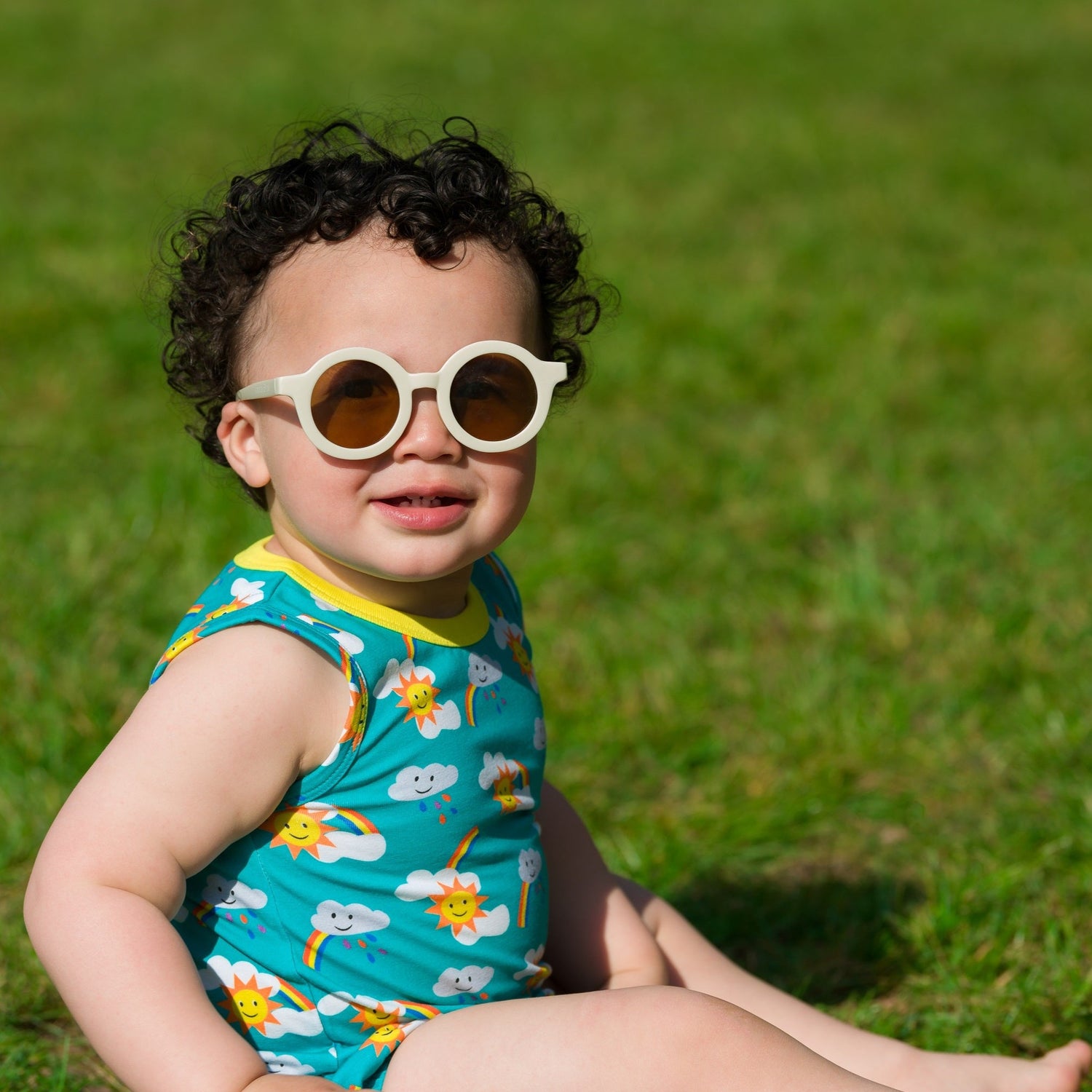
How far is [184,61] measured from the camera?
9461mm

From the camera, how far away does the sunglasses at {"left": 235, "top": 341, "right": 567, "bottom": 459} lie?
158cm

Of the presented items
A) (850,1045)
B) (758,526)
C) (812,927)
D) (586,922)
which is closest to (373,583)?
(586,922)

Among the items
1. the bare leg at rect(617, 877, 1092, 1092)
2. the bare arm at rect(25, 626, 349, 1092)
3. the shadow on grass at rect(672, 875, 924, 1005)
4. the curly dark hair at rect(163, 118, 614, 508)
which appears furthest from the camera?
the shadow on grass at rect(672, 875, 924, 1005)

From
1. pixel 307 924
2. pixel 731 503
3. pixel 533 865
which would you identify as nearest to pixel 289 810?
pixel 307 924

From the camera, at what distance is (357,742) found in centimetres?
162

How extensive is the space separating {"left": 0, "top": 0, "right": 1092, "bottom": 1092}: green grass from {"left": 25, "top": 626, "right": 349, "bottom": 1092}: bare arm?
0.60 metres

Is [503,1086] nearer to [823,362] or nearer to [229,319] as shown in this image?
[229,319]

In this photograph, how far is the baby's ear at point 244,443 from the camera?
1.74m

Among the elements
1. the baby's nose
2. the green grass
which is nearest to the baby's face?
the baby's nose

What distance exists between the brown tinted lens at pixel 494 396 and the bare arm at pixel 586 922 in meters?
0.66

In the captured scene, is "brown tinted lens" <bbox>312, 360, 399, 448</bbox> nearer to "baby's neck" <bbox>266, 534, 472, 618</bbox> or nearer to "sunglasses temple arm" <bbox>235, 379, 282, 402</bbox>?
"sunglasses temple arm" <bbox>235, 379, 282, 402</bbox>

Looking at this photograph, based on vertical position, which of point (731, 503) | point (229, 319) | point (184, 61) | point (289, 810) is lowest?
point (289, 810)

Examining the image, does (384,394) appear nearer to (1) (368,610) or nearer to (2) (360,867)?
(1) (368,610)

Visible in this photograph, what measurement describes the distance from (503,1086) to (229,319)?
95 centimetres
